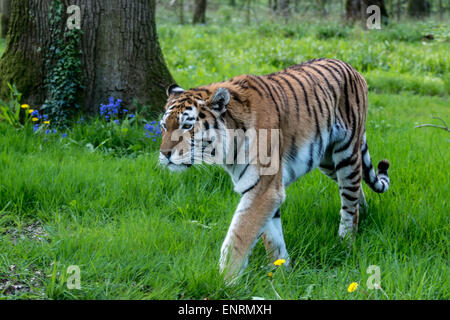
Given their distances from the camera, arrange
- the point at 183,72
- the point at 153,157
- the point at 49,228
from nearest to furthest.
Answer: the point at 49,228, the point at 153,157, the point at 183,72

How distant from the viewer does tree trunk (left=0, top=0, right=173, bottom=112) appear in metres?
5.90

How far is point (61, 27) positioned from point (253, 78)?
3.04m

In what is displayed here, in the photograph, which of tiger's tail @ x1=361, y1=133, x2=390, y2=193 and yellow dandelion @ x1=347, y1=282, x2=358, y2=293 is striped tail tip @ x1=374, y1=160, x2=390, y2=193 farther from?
yellow dandelion @ x1=347, y1=282, x2=358, y2=293

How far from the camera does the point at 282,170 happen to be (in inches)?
143

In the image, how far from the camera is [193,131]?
3.36 m

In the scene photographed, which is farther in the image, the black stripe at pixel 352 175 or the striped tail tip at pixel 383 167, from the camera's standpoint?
the striped tail tip at pixel 383 167

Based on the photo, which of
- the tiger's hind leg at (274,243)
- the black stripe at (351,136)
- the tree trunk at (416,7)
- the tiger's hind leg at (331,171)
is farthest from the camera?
the tree trunk at (416,7)

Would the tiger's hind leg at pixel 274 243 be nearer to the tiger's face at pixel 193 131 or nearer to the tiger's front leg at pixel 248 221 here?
the tiger's front leg at pixel 248 221

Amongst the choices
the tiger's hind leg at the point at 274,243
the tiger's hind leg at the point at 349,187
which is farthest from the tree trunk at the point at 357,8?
the tiger's hind leg at the point at 274,243

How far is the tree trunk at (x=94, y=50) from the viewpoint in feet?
19.4

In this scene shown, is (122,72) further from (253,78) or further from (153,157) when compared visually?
(253,78)

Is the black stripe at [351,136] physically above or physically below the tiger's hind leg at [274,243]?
above

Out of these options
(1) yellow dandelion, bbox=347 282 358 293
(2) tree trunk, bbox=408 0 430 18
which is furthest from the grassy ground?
(2) tree trunk, bbox=408 0 430 18
